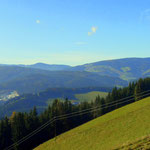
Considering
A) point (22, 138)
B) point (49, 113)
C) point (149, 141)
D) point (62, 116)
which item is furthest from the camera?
point (49, 113)

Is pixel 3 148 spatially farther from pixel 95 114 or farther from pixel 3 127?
pixel 95 114

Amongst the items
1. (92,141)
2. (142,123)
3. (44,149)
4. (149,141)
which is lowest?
(44,149)

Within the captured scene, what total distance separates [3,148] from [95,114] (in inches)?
1851

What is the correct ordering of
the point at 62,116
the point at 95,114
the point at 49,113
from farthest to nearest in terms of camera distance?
the point at 95,114 → the point at 49,113 → the point at 62,116

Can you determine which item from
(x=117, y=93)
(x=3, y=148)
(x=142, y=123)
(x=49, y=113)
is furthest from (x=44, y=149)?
(x=117, y=93)

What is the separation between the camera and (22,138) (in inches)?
2744

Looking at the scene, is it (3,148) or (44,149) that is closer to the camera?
(44,149)

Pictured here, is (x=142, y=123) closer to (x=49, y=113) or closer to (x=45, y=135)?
(x=45, y=135)

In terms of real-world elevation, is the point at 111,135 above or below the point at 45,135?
above

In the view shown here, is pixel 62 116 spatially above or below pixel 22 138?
above

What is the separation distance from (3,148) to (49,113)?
2473 cm

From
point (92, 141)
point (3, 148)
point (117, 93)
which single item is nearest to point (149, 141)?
point (92, 141)

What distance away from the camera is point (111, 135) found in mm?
38125

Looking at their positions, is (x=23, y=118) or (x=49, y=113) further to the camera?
(x=49, y=113)
